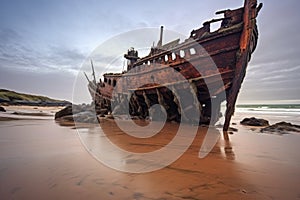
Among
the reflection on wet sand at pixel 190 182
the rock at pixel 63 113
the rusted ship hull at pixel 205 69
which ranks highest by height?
the rusted ship hull at pixel 205 69

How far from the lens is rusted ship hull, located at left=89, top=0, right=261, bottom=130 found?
677 cm

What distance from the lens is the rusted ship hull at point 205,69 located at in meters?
6.77

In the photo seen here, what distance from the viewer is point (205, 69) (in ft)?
25.5

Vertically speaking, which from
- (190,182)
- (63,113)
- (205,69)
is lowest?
(190,182)

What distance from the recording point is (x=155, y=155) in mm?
3133

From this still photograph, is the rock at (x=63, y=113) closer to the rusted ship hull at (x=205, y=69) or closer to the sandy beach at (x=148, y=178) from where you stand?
the rusted ship hull at (x=205, y=69)

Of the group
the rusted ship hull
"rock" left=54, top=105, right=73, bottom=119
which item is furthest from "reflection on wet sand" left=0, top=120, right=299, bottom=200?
"rock" left=54, top=105, right=73, bottom=119

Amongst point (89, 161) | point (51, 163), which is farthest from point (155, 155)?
point (51, 163)

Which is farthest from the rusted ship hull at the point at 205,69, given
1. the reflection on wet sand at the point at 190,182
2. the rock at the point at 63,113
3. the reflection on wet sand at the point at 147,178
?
the reflection on wet sand at the point at 190,182

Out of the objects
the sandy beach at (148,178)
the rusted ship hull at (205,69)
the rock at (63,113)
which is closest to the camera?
the sandy beach at (148,178)

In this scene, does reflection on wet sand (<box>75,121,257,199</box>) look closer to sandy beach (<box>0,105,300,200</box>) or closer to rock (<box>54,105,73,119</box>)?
sandy beach (<box>0,105,300,200</box>)

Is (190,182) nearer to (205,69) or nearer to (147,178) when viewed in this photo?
(147,178)

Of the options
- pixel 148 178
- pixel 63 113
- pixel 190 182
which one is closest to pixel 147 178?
pixel 148 178

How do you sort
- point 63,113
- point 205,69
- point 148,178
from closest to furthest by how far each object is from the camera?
point 148,178 → point 205,69 → point 63,113
